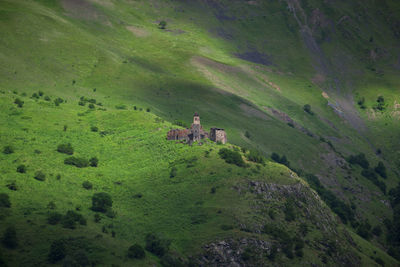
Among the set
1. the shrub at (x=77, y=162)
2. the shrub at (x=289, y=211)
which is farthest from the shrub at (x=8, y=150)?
the shrub at (x=289, y=211)

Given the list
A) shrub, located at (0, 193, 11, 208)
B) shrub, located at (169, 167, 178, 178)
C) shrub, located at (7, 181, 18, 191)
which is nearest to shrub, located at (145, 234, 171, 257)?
shrub, located at (0, 193, 11, 208)

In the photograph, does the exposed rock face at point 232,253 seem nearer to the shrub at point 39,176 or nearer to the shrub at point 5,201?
the shrub at point 5,201

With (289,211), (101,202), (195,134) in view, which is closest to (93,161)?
(195,134)

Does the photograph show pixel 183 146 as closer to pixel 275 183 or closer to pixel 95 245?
pixel 275 183

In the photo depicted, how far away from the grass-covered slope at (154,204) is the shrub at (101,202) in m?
1.67

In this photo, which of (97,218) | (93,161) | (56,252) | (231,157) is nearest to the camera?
(56,252)

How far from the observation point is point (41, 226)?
116562 mm

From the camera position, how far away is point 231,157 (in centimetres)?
15712

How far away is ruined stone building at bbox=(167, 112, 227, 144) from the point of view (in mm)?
164750

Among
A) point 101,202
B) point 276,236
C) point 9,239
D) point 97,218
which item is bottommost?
point 9,239

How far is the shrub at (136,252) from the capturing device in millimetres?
114062

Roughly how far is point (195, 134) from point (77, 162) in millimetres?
35641

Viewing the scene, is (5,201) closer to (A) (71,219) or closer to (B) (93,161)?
(A) (71,219)

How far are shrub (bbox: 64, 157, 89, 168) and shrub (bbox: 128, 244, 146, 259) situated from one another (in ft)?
182
